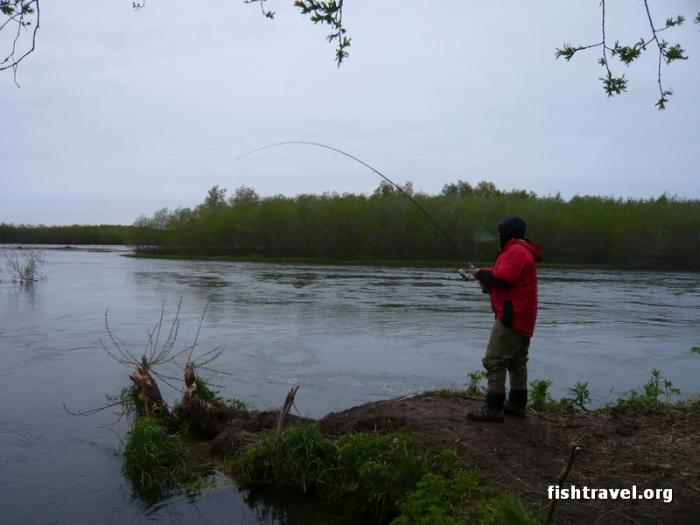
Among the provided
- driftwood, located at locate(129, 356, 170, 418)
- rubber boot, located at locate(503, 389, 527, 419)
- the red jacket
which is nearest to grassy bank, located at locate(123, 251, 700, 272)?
driftwood, located at locate(129, 356, 170, 418)

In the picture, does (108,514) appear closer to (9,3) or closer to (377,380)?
(9,3)

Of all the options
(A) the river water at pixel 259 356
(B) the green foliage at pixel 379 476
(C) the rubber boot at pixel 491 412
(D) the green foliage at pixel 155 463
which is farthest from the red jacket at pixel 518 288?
(D) the green foliage at pixel 155 463

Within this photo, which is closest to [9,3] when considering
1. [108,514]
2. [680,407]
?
[108,514]

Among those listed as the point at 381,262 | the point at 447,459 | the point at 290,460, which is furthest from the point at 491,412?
the point at 381,262

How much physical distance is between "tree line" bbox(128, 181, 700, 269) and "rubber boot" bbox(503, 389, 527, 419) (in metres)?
43.3

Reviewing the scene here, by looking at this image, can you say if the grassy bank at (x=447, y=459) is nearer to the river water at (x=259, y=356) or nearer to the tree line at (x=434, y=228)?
the river water at (x=259, y=356)

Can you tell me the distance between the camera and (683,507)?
12.2 feet

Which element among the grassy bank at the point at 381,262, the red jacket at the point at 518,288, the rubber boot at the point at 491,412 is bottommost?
the rubber boot at the point at 491,412

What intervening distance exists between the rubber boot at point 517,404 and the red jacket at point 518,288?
60cm

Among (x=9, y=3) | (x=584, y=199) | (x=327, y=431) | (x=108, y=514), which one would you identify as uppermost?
(x=584, y=199)

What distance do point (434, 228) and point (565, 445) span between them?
4931 centimetres

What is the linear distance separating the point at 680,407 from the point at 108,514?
218 inches

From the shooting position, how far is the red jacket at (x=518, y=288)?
498cm

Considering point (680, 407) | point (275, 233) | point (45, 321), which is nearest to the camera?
point (680, 407)
